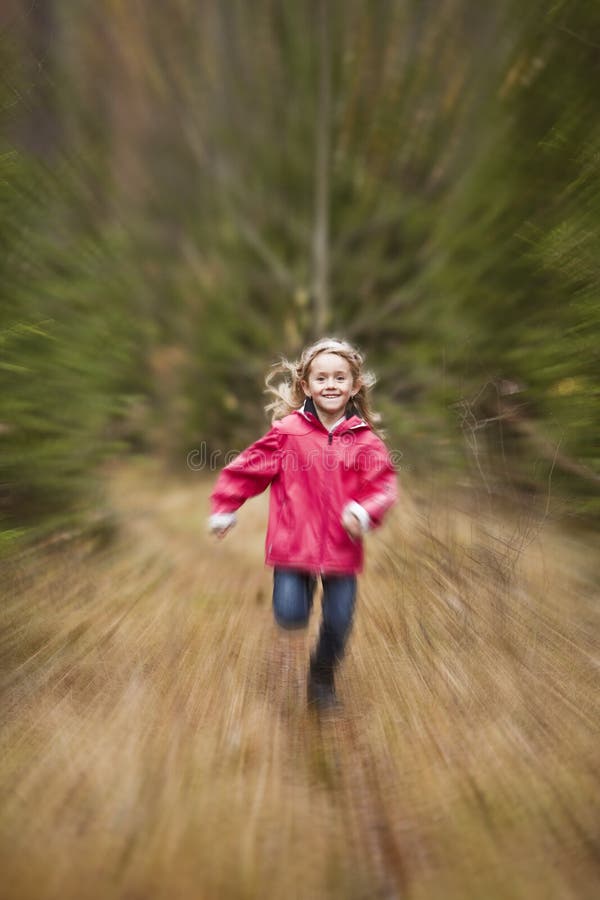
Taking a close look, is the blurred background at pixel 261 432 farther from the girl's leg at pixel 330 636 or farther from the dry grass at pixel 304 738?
the girl's leg at pixel 330 636

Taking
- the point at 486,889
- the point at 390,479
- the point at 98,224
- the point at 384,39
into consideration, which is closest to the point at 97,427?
the point at 98,224

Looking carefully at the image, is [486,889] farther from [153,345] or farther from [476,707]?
[153,345]

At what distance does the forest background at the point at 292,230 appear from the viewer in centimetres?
374

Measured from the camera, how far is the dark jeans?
2.77 metres

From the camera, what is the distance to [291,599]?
2.76 m

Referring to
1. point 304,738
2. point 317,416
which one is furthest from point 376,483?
point 304,738

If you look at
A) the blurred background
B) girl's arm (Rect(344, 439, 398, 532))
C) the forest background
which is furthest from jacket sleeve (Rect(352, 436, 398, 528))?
the forest background

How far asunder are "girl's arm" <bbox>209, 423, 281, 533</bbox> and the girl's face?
9.2 inches

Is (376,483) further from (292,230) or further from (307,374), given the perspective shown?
(292,230)

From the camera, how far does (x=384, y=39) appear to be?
775 cm

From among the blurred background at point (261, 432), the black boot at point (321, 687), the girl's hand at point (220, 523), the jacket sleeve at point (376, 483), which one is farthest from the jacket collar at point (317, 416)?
the blurred background at point (261, 432)

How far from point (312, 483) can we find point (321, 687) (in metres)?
0.93

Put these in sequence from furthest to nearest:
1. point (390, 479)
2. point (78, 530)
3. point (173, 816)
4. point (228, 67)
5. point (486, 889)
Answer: point (228, 67) < point (78, 530) < point (390, 479) < point (173, 816) < point (486, 889)

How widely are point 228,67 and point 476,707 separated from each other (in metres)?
8.80
